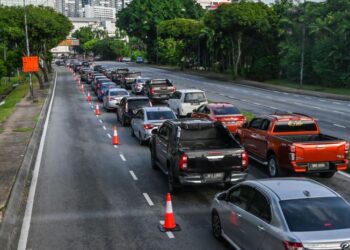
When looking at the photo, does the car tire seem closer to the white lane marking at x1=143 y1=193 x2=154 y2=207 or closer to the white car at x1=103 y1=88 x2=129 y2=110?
the white lane marking at x1=143 y1=193 x2=154 y2=207

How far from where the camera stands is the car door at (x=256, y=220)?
8.63 m

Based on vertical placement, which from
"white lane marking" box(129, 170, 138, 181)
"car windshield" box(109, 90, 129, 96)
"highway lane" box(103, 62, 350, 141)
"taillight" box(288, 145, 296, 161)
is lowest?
"highway lane" box(103, 62, 350, 141)

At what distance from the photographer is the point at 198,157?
13891 millimetres

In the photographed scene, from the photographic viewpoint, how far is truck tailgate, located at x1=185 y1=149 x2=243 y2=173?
13.9 metres

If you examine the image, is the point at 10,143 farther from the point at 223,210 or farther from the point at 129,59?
the point at 129,59

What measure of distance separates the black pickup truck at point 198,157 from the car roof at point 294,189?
14.5 ft

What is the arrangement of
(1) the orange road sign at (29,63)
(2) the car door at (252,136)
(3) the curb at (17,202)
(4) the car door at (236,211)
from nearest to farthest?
Result: 1. (4) the car door at (236,211)
2. (3) the curb at (17,202)
3. (2) the car door at (252,136)
4. (1) the orange road sign at (29,63)

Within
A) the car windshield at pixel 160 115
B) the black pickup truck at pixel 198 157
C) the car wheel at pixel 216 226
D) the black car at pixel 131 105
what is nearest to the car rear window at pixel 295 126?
the black pickup truck at pixel 198 157

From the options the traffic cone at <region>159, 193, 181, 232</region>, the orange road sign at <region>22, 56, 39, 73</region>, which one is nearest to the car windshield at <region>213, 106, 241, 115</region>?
the traffic cone at <region>159, 193, 181, 232</region>

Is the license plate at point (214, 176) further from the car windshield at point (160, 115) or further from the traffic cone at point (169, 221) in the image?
the car windshield at point (160, 115)

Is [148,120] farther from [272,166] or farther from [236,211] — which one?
[236,211]

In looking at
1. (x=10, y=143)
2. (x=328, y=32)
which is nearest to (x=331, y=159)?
(x=10, y=143)

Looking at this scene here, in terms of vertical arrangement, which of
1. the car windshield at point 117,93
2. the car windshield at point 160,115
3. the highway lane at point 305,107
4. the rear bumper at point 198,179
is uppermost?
the car windshield at point 160,115

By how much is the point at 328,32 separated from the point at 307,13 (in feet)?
15.5
